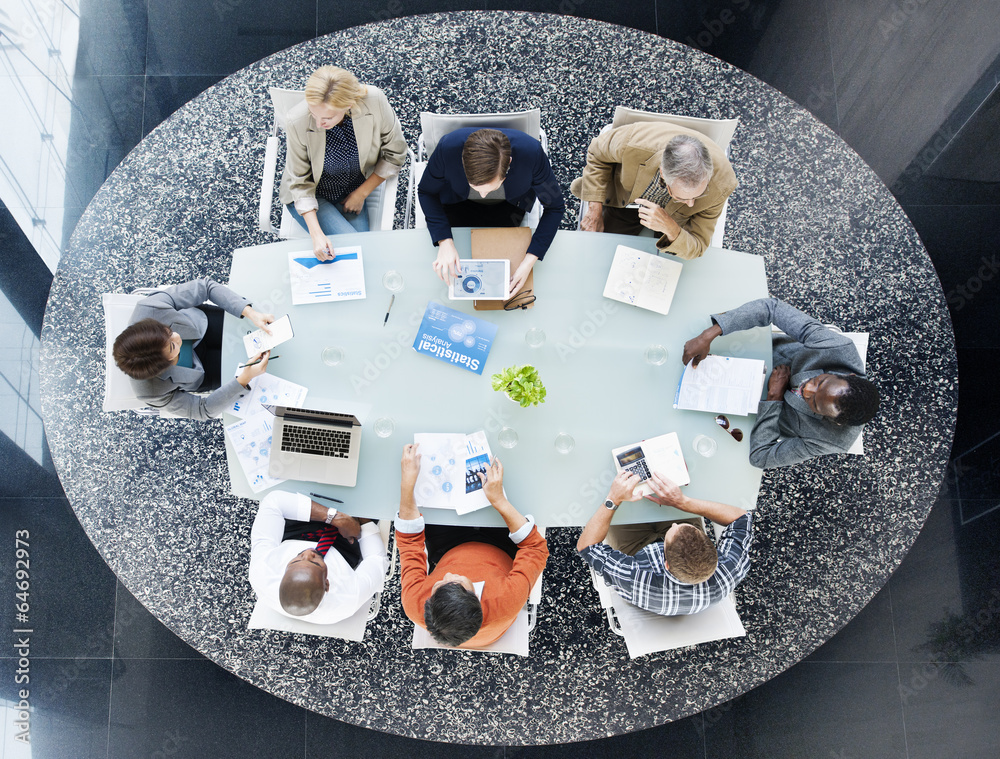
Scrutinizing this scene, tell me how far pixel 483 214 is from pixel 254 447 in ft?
4.29

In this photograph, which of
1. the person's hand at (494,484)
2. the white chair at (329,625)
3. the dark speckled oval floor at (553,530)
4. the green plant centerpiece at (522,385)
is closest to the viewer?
the green plant centerpiece at (522,385)

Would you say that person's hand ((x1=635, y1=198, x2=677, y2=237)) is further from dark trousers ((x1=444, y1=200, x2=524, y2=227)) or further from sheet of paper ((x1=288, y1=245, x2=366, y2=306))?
sheet of paper ((x1=288, y1=245, x2=366, y2=306))

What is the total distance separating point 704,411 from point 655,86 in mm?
2004

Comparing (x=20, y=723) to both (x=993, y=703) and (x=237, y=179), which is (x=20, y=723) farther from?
(x=993, y=703)

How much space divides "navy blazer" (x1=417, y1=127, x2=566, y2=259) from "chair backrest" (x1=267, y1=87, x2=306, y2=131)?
631mm

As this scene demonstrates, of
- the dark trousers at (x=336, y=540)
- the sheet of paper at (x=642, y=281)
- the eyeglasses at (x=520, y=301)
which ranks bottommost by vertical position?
the dark trousers at (x=336, y=540)

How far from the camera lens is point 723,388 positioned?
2.25 m

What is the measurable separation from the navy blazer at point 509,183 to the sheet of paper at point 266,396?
2.56 ft

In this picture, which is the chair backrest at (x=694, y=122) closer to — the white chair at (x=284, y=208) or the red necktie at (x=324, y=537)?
the white chair at (x=284, y=208)

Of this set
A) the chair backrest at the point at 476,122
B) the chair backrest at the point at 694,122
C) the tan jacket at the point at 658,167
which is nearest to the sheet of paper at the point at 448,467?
the tan jacket at the point at 658,167

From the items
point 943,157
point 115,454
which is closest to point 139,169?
point 115,454

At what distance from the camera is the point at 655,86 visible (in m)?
3.31

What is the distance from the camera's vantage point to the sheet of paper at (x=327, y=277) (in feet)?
7.66

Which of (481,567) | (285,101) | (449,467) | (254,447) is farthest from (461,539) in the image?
(285,101)
